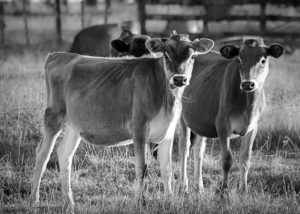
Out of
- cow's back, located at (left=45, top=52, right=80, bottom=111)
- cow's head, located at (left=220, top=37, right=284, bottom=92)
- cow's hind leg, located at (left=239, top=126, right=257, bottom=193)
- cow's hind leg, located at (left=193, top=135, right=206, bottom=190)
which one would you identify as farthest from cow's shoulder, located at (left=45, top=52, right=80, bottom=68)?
cow's hind leg, located at (left=239, top=126, right=257, bottom=193)

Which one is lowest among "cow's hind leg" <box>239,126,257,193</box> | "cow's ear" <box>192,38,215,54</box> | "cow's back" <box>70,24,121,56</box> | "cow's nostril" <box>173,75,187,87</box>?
→ "cow's back" <box>70,24,121,56</box>

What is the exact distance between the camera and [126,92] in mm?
6602

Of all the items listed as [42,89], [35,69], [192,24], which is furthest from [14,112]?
[192,24]

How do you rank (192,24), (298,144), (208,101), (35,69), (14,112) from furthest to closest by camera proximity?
(192,24), (35,69), (14,112), (298,144), (208,101)

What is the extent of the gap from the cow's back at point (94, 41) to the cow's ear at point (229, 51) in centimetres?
1153

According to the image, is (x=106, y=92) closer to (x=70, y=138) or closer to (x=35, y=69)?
(x=70, y=138)

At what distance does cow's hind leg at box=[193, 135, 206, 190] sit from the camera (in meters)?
7.65

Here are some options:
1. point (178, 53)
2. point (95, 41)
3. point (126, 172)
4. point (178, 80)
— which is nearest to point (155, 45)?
point (178, 53)

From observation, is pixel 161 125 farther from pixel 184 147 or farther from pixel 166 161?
pixel 184 147

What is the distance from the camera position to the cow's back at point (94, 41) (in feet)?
62.0

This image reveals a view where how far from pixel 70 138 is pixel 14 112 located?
290 centimetres

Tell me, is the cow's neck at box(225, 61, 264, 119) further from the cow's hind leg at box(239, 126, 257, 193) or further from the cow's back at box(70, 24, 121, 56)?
the cow's back at box(70, 24, 121, 56)

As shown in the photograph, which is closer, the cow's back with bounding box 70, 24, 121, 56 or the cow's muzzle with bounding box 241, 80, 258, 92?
the cow's muzzle with bounding box 241, 80, 258, 92

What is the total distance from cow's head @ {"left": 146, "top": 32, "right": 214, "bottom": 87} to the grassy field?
4.04 ft
